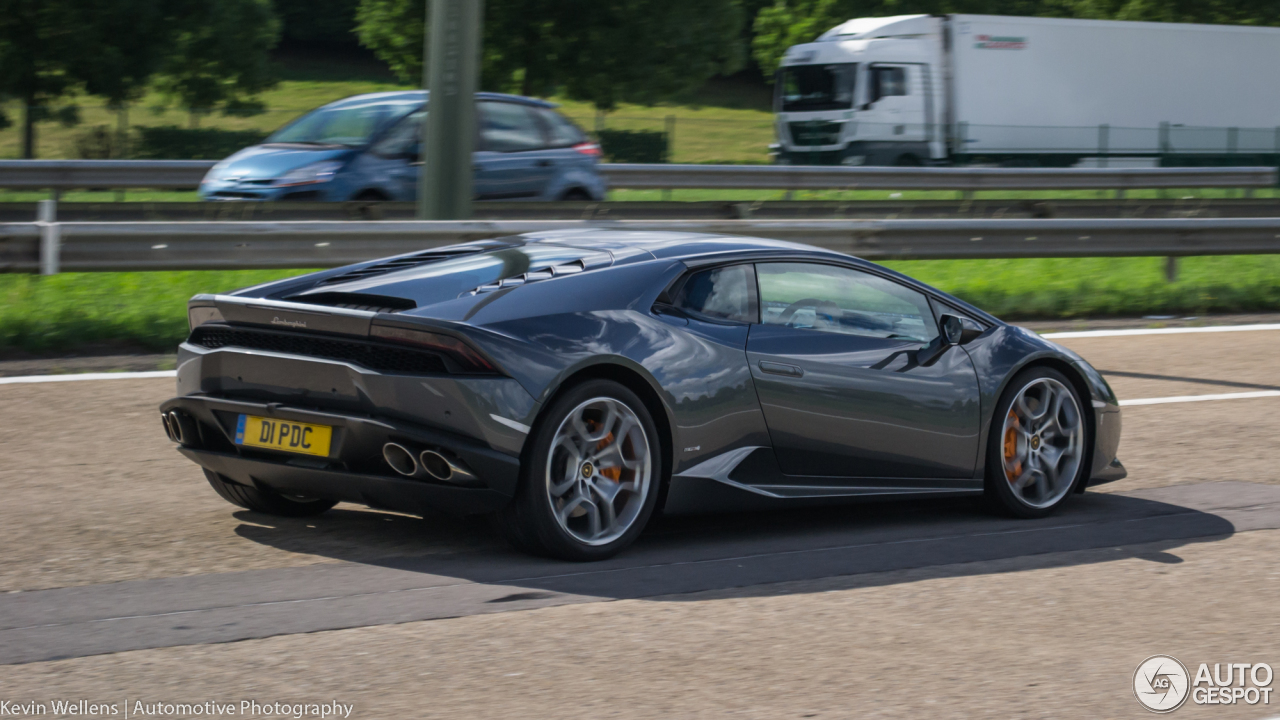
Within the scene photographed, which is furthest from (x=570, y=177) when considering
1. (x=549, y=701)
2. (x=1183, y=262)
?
(x=549, y=701)

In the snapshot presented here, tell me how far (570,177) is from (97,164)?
6.01 meters

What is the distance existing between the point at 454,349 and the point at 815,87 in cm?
2621

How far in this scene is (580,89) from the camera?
35.2m

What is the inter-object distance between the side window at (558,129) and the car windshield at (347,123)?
167 cm

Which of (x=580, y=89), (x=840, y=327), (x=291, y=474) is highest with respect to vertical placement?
(x=580, y=89)

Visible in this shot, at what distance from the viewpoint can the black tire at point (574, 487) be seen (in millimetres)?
5133

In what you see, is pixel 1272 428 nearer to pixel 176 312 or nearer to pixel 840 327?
pixel 840 327

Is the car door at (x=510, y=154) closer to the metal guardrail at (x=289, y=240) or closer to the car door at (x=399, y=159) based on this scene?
the car door at (x=399, y=159)

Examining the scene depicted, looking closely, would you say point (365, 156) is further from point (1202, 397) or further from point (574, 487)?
point (574, 487)

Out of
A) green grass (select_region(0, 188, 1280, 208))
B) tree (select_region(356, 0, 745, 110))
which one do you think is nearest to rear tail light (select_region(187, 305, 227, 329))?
green grass (select_region(0, 188, 1280, 208))

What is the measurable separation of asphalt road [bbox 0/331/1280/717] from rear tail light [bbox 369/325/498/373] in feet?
2.36

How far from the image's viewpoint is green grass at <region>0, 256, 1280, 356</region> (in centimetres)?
991

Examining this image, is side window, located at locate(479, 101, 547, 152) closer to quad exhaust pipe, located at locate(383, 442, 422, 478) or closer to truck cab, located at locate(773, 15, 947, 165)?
quad exhaust pipe, located at locate(383, 442, 422, 478)

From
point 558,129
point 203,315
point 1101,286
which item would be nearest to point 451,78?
point 203,315
